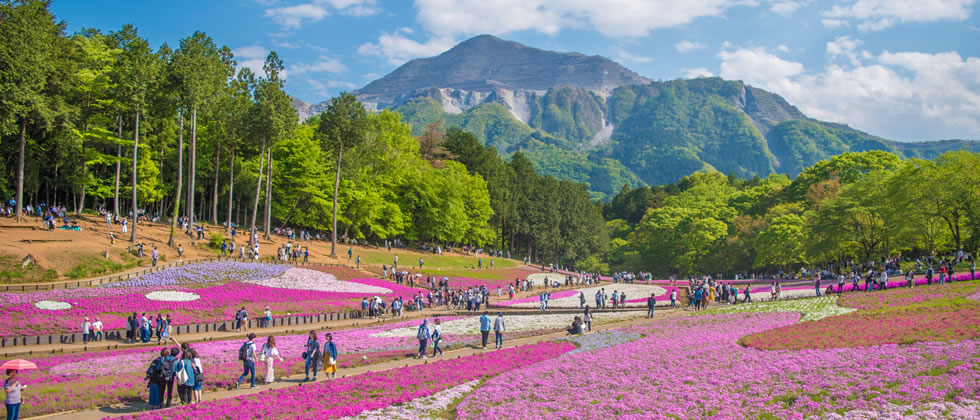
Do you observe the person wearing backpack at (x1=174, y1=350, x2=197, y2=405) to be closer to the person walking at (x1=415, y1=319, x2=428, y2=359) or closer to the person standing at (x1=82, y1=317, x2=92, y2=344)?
the person walking at (x1=415, y1=319, x2=428, y2=359)

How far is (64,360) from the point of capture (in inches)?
984

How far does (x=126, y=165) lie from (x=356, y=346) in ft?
168

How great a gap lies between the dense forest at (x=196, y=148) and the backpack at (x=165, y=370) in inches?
1461

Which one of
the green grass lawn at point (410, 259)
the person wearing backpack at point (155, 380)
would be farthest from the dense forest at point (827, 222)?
the person wearing backpack at point (155, 380)

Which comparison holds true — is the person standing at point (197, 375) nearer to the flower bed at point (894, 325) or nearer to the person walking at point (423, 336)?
the person walking at point (423, 336)

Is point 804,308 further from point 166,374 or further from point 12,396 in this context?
point 12,396

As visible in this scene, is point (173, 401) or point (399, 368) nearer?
point (173, 401)

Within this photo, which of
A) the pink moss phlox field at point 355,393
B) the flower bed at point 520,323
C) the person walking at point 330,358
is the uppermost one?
the person walking at point 330,358

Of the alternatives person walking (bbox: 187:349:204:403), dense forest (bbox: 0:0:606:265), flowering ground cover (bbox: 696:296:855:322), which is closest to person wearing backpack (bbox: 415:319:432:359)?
person walking (bbox: 187:349:204:403)

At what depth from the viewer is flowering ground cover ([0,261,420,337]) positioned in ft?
107

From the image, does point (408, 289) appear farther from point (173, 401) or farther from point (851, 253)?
point (851, 253)

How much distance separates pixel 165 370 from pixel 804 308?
33.9 m

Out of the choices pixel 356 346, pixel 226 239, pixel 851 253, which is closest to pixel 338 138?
pixel 226 239

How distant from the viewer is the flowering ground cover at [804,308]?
113 feet
